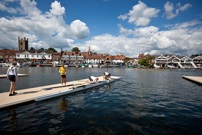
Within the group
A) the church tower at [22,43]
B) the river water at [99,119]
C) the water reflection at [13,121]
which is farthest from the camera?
the church tower at [22,43]

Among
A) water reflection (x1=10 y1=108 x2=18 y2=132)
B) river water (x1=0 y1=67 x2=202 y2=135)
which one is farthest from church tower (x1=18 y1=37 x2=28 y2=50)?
water reflection (x1=10 y1=108 x2=18 y2=132)

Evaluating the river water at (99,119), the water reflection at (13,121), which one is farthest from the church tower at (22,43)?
the water reflection at (13,121)

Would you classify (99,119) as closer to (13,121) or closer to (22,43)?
(13,121)

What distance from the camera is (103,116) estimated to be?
6805 millimetres

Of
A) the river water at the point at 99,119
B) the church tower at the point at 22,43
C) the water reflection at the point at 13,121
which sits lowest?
the river water at the point at 99,119

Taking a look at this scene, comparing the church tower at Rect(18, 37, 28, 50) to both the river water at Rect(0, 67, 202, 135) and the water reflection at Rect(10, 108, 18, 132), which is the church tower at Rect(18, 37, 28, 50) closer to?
the river water at Rect(0, 67, 202, 135)

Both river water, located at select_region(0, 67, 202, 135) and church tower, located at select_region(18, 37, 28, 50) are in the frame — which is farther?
church tower, located at select_region(18, 37, 28, 50)

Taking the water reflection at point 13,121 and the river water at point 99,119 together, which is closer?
the water reflection at point 13,121

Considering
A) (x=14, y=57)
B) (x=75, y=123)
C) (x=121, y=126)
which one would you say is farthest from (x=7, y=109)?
(x=14, y=57)

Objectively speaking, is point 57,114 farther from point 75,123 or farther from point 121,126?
point 121,126

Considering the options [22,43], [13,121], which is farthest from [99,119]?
[22,43]

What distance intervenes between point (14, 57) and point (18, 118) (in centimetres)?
9903

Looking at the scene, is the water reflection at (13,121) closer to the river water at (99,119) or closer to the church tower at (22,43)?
the river water at (99,119)

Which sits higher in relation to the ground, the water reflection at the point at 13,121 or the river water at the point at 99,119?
the water reflection at the point at 13,121
